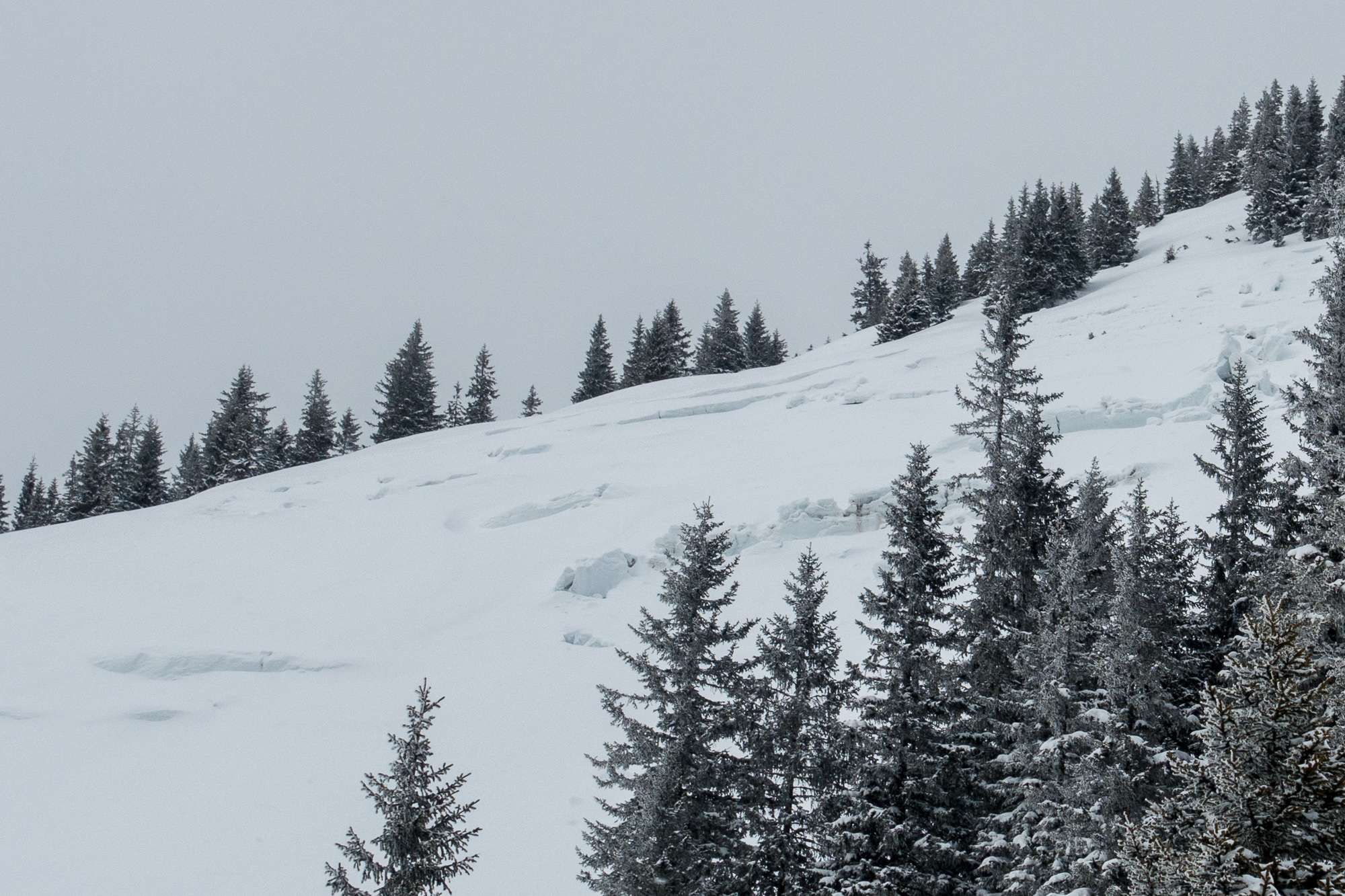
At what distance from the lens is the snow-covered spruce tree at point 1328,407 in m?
13.8

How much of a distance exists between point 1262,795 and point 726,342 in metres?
74.2

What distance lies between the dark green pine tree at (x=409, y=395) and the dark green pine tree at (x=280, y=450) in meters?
8.29

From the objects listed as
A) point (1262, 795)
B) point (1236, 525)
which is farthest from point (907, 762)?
point (1236, 525)

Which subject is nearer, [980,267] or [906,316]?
[906,316]

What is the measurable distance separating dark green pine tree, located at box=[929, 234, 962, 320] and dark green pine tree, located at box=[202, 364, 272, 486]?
5875 centimetres

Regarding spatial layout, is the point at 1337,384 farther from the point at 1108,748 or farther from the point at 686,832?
the point at 686,832

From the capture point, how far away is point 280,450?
63812 millimetres

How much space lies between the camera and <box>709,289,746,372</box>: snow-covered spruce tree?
80188mm

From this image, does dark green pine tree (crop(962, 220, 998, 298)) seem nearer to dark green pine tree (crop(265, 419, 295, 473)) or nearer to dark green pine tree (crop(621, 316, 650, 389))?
dark green pine tree (crop(621, 316, 650, 389))

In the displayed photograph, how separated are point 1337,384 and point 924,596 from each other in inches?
348

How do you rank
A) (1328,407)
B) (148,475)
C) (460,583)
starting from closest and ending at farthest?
(1328,407) → (460,583) → (148,475)

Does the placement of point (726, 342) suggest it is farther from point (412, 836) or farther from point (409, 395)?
point (412, 836)

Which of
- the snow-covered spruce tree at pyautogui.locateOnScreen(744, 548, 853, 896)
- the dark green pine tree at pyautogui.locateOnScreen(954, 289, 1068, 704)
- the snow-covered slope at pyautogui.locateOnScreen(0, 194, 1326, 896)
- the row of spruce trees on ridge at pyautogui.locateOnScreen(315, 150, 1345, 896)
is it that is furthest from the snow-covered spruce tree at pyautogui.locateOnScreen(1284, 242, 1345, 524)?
the snow-covered slope at pyautogui.locateOnScreen(0, 194, 1326, 896)

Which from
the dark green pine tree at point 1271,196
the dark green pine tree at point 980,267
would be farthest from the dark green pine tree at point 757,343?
the dark green pine tree at point 1271,196
